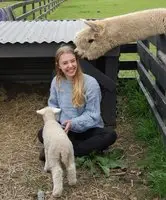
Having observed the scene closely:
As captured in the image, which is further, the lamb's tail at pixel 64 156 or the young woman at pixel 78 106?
the young woman at pixel 78 106

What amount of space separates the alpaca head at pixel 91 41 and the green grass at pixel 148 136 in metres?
1.07

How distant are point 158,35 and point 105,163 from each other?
1.52 m

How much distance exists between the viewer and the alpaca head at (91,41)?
513 centimetres

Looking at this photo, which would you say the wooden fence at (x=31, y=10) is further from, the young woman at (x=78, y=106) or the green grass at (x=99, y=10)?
the young woman at (x=78, y=106)

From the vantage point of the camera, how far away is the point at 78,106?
15.4 ft

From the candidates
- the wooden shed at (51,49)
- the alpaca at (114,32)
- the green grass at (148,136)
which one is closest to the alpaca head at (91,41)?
the alpaca at (114,32)

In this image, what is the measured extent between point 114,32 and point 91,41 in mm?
281

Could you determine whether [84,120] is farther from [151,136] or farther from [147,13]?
[147,13]

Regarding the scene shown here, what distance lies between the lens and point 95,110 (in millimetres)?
4652

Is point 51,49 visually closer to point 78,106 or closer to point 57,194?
point 78,106

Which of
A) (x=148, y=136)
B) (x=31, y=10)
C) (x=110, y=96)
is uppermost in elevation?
(x=110, y=96)

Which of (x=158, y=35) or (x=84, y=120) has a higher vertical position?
(x=158, y=35)

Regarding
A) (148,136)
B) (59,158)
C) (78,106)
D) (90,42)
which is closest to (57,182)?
(59,158)

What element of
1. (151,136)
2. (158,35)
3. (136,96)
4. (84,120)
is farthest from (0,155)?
(136,96)
